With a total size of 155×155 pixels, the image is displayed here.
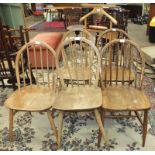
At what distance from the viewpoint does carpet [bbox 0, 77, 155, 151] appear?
192 centimetres

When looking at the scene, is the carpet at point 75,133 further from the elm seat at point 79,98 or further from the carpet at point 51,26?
the carpet at point 51,26

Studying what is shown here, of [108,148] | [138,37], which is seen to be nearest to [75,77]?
[108,148]

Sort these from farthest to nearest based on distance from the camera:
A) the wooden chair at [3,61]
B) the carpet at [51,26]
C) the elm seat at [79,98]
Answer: the carpet at [51,26], the wooden chair at [3,61], the elm seat at [79,98]

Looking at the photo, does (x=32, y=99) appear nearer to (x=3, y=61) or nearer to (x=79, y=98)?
(x=79, y=98)

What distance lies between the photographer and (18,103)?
5.90 ft

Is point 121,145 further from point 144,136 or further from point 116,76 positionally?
point 116,76

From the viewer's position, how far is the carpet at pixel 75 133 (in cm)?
→ 192

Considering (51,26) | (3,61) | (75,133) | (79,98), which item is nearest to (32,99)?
(79,98)

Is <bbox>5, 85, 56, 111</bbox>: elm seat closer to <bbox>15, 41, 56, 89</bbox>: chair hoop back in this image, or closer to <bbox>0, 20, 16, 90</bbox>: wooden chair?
<bbox>15, 41, 56, 89</bbox>: chair hoop back

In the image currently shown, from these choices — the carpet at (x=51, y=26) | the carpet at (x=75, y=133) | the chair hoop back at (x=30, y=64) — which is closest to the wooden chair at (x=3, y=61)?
the chair hoop back at (x=30, y=64)

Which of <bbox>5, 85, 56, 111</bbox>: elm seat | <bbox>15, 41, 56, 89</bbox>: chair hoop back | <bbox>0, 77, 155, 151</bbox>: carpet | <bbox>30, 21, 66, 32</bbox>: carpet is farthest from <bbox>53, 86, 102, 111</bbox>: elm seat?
<bbox>30, 21, 66, 32</bbox>: carpet

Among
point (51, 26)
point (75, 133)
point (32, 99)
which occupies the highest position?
point (51, 26)

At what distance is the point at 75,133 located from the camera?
2.09 meters

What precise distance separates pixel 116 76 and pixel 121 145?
24.8 inches
